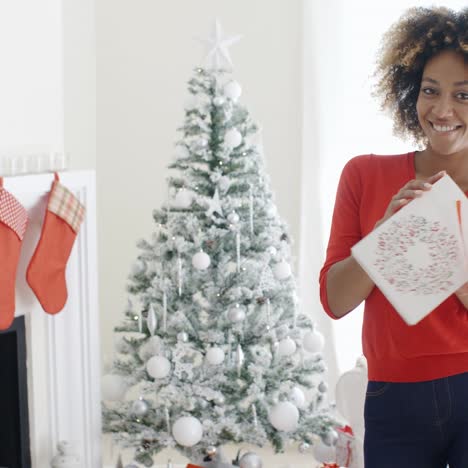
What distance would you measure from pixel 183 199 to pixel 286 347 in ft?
1.97

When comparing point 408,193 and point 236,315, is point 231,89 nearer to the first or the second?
point 236,315

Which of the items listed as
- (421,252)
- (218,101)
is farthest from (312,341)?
(421,252)

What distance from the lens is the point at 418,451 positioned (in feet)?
4.70

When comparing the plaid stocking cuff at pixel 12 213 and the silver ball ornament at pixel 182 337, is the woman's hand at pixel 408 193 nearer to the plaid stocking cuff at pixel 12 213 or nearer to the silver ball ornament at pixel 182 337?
the plaid stocking cuff at pixel 12 213

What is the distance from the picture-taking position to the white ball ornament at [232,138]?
9.42 feet

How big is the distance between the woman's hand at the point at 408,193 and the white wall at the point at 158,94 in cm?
241

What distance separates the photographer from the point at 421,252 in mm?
1440

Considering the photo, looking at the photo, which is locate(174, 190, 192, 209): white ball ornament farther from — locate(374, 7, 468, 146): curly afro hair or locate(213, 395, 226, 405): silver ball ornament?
locate(374, 7, 468, 146): curly afro hair

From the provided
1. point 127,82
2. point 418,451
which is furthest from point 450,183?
point 127,82

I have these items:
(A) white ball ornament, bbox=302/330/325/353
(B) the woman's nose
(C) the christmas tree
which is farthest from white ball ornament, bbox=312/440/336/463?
(B) the woman's nose

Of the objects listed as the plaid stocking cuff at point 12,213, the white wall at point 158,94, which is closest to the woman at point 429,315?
the plaid stocking cuff at point 12,213

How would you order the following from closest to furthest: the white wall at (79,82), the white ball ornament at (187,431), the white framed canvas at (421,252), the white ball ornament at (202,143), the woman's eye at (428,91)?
the white framed canvas at (421,252), the woman's eye at (428,91), the white ball ornament at (187,431), the white ball ornament at (202,143), the white wall at (79,82)

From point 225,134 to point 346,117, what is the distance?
102 cm

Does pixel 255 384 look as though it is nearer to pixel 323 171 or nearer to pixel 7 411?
pixel 7 411
